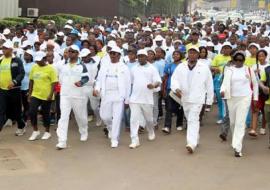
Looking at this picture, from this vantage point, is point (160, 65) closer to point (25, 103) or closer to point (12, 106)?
point (25, 103)

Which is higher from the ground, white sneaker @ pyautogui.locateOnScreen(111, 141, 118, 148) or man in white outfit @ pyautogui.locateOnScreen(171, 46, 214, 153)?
man in white outfit @ pyautogui.locateOnScreen(171, 46, 214, 153)

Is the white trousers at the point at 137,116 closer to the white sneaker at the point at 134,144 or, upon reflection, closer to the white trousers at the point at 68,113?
the white sneaker at the point at 134,144

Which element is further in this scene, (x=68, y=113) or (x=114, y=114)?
(x=114, y=114)

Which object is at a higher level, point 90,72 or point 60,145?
point 90,72

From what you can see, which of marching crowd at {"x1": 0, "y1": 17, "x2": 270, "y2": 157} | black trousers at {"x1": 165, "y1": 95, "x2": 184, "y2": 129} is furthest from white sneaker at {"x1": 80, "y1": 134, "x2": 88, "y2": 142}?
black trousers at {"x1": 165, "y1": 95, "x2": 184, "y2": 129}

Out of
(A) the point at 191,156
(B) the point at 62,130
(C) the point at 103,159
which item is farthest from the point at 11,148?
(A) the point at 191,156

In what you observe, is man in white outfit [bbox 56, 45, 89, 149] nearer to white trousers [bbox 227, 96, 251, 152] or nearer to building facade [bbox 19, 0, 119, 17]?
white trousers [bbox 227, 96, 251, 152]

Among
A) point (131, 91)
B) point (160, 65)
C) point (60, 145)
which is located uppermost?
point (160, 65)

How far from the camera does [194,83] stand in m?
9.52

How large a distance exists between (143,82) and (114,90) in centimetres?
53

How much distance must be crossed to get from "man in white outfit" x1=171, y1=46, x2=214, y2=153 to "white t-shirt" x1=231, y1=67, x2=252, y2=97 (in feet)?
1.37

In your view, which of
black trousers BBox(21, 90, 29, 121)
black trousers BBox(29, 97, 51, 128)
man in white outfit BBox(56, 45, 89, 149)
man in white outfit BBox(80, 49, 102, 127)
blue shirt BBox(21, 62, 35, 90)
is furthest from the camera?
black trousers BBox(21, 90, 29, 121)

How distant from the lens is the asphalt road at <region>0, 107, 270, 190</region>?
7.77 meters

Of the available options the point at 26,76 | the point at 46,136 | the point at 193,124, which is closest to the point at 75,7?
the point at 26,76
